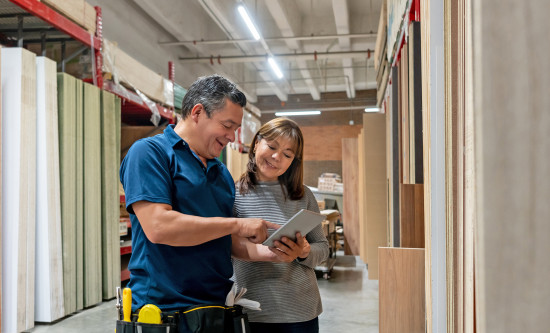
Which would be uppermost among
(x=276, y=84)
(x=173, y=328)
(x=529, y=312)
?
(x=276, y=84)

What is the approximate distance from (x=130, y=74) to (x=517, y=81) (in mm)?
7119

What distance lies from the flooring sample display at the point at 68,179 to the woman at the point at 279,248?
3774 millimetres

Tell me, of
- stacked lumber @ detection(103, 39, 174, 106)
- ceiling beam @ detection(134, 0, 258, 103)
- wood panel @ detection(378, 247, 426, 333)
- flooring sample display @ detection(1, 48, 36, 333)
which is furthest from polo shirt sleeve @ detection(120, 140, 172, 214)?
ceiling beam @ detection(134, 0, 258, 103)

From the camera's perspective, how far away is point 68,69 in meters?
6.38

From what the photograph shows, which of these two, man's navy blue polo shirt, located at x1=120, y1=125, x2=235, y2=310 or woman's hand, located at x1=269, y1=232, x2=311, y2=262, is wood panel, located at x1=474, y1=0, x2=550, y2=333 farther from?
woman's hand, located at x1=269, y1=232, x2=311, y2=262

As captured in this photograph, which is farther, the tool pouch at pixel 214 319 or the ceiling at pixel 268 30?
the ceiling at pixel 268 30

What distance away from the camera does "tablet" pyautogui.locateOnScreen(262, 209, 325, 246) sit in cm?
171

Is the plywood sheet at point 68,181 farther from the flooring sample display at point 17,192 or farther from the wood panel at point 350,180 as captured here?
the wood panel at point 350,180

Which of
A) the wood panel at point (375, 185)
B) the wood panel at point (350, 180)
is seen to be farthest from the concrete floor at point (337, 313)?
the wood panel at point (350, 180)

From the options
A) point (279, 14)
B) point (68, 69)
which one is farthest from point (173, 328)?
point (279, 14)

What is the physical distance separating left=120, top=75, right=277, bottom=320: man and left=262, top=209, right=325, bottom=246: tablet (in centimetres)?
9

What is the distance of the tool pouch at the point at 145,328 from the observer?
1.45 m

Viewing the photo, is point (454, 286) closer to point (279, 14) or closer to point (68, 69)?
point (68, 69)

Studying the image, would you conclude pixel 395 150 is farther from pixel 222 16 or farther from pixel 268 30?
pixel 268 30
